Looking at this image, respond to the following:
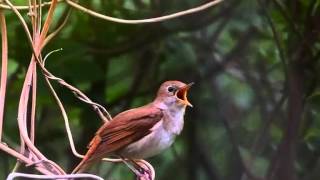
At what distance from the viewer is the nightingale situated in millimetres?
1252

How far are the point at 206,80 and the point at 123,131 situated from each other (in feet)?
3.68

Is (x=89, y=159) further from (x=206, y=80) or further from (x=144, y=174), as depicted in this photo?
(x=206, y=80)

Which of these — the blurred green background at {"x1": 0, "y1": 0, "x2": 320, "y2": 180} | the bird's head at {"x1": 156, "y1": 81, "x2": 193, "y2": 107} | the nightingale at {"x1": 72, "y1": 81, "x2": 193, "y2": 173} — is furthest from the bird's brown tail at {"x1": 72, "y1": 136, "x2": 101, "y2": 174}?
the blurred green background at {"x1": 0, "y1": 0, "x2": 320, "y2": 180}

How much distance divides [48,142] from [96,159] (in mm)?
1112

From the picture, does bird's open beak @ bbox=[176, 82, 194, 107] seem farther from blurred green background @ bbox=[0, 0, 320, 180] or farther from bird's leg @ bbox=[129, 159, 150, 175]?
blurred green background @ bbox=[0, 0, 320, 180]

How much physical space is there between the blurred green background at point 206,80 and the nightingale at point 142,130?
2.64ft

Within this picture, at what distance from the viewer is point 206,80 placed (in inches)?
93.0

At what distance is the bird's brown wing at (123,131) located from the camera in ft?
4.09

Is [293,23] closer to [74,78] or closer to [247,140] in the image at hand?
[247,140]

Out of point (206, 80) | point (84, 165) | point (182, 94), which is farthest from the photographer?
point (206, 80)

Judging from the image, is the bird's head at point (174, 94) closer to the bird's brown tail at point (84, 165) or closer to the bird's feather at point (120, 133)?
the bird's feather at point (120, 133)

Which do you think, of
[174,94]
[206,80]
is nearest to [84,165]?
[174,94]

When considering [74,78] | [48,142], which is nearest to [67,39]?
[74,78]

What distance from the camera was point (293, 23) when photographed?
83.1 inches
